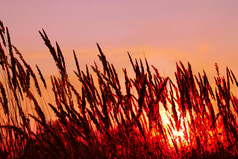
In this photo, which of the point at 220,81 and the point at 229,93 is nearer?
the point at 229,93

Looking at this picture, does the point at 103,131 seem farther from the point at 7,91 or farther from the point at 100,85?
the point at 7,91

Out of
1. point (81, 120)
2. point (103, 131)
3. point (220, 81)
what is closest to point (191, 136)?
point (220, 81)

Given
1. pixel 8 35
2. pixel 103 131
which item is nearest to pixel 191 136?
pixel 103 131

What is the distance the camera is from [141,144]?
1746 mm

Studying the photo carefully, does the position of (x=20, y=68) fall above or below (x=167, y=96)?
above

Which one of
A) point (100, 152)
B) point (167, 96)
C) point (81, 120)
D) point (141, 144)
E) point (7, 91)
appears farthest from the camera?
point (7, 91)

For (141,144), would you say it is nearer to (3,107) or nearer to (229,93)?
(229,93)

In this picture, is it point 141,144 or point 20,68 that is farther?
point 20,68

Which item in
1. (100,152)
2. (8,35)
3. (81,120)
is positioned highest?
(8,35)

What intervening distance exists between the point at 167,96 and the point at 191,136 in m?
0.34

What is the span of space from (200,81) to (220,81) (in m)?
0.26

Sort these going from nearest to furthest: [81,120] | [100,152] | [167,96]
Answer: [81,120] → [100,152] → [167,96]

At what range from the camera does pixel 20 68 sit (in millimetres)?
1938

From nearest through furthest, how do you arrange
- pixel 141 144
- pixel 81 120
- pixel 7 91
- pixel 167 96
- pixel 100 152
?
pixel 81 120 < pixel 100 152 < pixel 141 144 < pixel 167 96 < pixel 7 91
